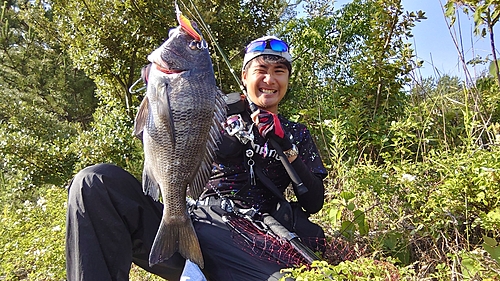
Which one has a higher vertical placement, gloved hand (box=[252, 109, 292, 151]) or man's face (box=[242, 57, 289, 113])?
man's face (box=[242, 57, 289, 113])

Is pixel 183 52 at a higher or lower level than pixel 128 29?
lower

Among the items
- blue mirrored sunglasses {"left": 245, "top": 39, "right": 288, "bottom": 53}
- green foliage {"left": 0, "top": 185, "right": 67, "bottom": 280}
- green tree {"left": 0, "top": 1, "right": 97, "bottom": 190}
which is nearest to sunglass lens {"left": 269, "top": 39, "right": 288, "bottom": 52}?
blue mirrored sunglasses {"left": 245, "top": 39, "right": 288, "bottom": 53}

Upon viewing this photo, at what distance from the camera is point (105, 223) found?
6.19ft

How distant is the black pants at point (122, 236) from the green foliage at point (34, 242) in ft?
4.18

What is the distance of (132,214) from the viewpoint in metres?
1.98

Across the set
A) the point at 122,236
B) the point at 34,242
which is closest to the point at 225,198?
the point at 122,236

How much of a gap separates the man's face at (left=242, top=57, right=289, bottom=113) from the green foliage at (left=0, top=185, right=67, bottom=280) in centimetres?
185

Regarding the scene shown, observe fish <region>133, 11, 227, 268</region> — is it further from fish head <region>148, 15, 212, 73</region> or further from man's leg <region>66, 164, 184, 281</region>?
man's leg <region>66, 164, 184, 281</region>

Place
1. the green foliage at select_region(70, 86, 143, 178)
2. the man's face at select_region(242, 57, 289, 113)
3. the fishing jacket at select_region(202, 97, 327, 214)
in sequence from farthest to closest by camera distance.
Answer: the green foliage at select_region(70, 86, 143, 178)
the man's face at select_region(242, 57, 289, 113)
the fishing jacket at select_region(202, 97, 327, 214)

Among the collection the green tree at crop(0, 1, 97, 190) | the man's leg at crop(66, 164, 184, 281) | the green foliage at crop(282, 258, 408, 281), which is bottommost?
the green foliage at crop(282, 258, 408, 281)

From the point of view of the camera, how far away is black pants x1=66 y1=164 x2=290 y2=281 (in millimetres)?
1844

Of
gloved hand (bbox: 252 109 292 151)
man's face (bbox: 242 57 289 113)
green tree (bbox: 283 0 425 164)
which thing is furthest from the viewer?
green tree (bbox: 283 0 425 164)

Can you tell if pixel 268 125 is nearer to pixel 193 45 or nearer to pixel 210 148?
pixel 210 148

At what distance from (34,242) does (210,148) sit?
220 centimetres
